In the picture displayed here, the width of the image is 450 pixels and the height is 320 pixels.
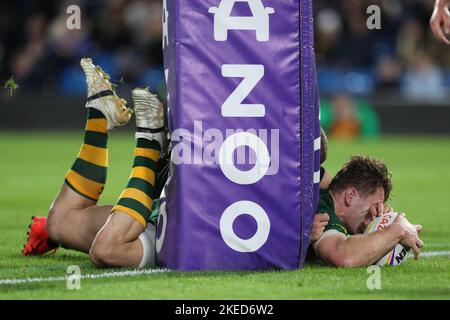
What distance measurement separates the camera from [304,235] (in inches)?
225

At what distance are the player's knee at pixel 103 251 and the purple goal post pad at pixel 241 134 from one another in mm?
A: 351

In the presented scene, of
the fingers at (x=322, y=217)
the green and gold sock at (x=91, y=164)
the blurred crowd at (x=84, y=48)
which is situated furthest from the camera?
the blurred crowd at (x=84, y=48)

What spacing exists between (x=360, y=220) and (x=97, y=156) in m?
1.63

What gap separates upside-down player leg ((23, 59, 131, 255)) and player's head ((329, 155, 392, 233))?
1.39 m

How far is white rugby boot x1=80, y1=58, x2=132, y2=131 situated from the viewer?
20.6ft

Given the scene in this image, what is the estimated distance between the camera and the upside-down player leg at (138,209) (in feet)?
19.2

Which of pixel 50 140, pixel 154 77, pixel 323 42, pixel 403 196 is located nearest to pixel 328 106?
pixel 323 42

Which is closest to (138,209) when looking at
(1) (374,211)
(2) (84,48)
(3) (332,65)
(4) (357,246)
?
(4) (357,246)

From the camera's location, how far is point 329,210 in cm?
→ 605

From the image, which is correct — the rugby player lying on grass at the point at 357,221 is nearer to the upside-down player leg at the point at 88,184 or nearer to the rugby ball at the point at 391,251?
the rugby ball at the point at 391,251

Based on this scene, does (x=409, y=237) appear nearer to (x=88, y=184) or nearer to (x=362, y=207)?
(x=362, y=207)

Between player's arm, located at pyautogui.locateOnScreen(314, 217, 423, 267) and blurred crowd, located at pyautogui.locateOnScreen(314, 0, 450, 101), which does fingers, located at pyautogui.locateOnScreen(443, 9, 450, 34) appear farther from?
blurred crowd, located at pyautogui.locateOnScreen(314, 0, 450, 101)

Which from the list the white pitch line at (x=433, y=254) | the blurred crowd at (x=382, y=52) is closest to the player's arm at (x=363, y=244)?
the white pitch line at (x=433, y=254)
